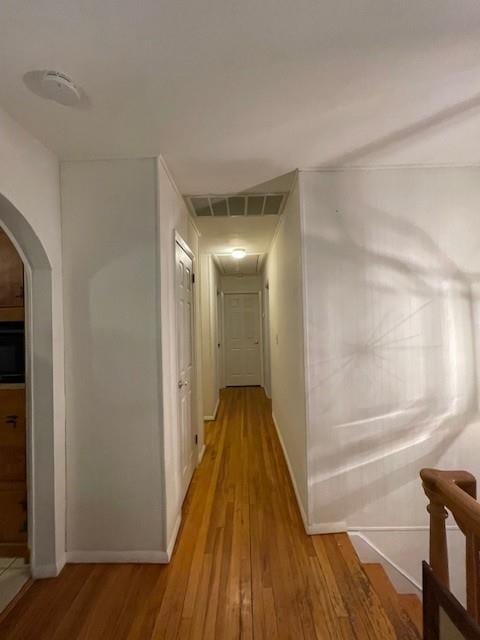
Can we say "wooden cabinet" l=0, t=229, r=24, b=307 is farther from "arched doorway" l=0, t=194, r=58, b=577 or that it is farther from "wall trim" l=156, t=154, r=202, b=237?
"wall trim" l=156, t=154, r=202, b=237

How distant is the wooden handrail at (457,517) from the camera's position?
0.95 meters

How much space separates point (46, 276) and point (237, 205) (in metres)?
1.62

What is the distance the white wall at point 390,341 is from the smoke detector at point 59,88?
1.39m

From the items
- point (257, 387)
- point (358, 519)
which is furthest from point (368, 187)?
point (257, 387)

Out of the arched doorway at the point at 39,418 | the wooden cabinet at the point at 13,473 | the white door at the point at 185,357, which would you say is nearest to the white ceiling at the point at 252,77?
the arched doorway at the point at 39,418

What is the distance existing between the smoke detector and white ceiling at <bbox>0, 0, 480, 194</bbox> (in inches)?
1.5

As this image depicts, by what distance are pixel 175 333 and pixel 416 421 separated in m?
1.74

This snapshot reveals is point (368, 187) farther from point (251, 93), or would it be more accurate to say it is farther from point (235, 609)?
point (235, 609)

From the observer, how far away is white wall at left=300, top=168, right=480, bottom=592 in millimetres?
2131

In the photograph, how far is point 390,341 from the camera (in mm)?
2154

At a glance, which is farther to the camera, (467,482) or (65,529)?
(65,529)

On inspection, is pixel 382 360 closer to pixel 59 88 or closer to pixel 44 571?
pixel 59 88

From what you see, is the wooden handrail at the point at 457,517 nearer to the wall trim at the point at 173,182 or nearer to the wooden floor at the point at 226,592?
the wooden floor at the point at 226,592

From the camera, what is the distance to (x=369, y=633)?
4.68 ft
